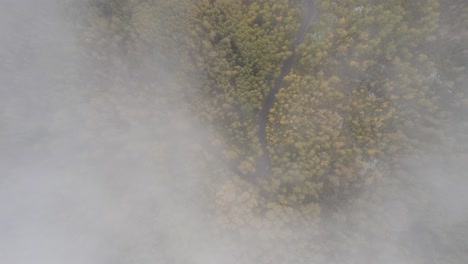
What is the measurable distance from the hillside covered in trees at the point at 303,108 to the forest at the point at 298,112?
134 mm

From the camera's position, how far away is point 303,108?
3173cm

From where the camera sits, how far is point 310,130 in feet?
104

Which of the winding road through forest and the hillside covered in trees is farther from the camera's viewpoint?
the winding road through forest

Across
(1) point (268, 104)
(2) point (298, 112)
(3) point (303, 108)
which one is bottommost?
(1) point (268, 104)

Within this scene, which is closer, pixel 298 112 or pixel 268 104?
pixel 298 112

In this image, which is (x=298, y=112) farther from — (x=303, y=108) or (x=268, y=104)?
(x=268, y=104)

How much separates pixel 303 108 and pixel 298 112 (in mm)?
748

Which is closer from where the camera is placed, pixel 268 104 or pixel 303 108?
pixel 303 108

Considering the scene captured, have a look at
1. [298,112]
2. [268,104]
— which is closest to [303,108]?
[298,112]

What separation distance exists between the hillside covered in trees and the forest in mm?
134

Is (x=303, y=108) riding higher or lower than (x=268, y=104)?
higher

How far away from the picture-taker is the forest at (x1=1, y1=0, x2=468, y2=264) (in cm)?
2948

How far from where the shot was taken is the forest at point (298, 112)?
29.5m

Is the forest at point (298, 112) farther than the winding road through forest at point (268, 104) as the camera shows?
No
